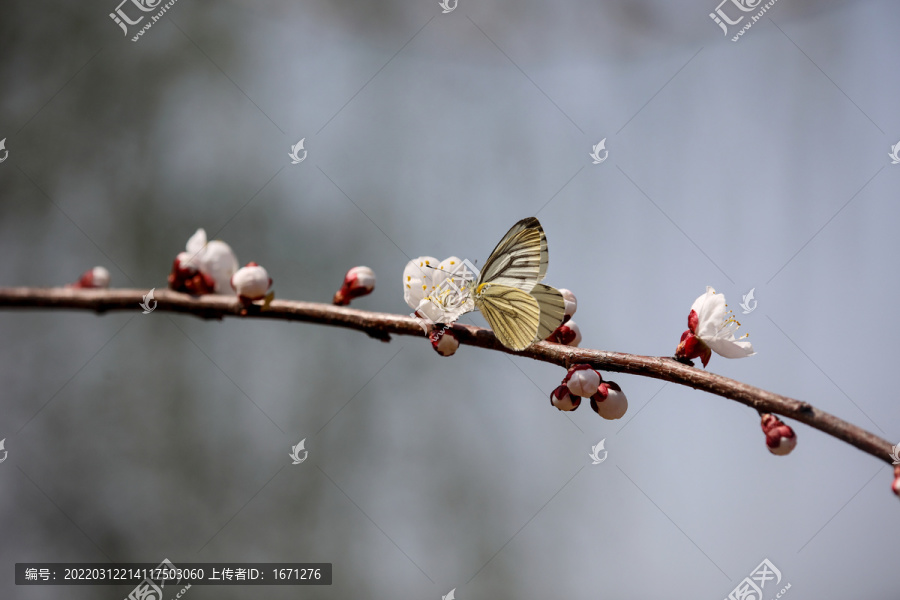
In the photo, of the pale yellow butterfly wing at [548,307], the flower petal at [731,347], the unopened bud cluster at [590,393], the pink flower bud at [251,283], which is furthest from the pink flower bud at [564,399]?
the pink flower bud at [251,283]

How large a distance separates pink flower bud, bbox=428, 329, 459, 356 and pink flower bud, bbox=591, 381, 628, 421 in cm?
27

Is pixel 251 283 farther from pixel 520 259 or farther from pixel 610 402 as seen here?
pixel 610 402

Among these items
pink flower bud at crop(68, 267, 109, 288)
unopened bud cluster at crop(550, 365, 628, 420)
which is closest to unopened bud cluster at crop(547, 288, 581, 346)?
unopened bud cluster at crop(550, 365, 628, 420)

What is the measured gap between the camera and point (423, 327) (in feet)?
3.16

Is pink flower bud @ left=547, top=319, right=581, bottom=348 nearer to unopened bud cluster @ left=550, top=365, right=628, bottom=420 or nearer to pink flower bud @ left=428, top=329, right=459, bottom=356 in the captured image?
unopened bud cluster @ left=550, top=365, right=628, bottom=420

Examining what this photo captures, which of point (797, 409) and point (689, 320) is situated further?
point (689, 320)

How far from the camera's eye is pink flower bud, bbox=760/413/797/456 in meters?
0.86


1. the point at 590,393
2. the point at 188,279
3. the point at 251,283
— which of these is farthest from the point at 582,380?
the point at 188,279

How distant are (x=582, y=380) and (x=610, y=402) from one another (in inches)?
3.9

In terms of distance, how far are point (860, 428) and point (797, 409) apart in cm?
7

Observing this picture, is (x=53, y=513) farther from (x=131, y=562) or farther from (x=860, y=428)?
(x=860, y=428)

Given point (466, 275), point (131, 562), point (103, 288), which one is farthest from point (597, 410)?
point (131, 562)

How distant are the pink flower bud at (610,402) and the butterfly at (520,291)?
17 centimetres

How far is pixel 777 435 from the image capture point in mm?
860
